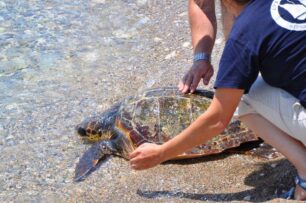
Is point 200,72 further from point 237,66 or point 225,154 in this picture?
point 237,66

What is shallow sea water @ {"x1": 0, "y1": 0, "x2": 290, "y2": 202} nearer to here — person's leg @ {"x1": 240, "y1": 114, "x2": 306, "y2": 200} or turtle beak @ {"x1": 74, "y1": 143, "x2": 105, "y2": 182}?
turtle beak @ {"x1": 74, "y1": 143, "x2": 105, "y2": 182}

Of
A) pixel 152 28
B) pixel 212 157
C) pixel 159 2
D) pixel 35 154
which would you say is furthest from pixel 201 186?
pixel 159 2

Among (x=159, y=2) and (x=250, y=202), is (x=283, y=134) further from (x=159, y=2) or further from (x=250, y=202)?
(x=159, y=2)

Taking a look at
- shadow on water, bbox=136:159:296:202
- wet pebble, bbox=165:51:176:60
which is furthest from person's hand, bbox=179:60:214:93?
wet pebble, bbox=165:51:176:60

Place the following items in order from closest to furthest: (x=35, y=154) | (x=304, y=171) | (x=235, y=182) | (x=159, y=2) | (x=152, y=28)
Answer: (x=304, y=171), (x=235, y=182), (x=35, y=154), (x=152, y=28), (x=159, y=2)

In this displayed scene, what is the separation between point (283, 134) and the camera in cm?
271

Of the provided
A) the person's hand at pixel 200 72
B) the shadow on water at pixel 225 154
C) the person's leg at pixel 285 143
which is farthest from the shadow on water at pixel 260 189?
the person's hand at pixel 200 72

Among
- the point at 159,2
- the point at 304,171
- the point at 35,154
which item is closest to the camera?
the point at 304,171

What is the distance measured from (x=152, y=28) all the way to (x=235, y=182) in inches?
116

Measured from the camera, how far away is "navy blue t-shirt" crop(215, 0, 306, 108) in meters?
2.30

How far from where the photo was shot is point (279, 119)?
2.63 meters

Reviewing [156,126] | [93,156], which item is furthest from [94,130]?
[156,126]

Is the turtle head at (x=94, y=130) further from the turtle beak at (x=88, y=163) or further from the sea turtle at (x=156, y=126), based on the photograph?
the turtle beak at (x=88, y=163)

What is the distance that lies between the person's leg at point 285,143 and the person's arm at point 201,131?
0.30m
